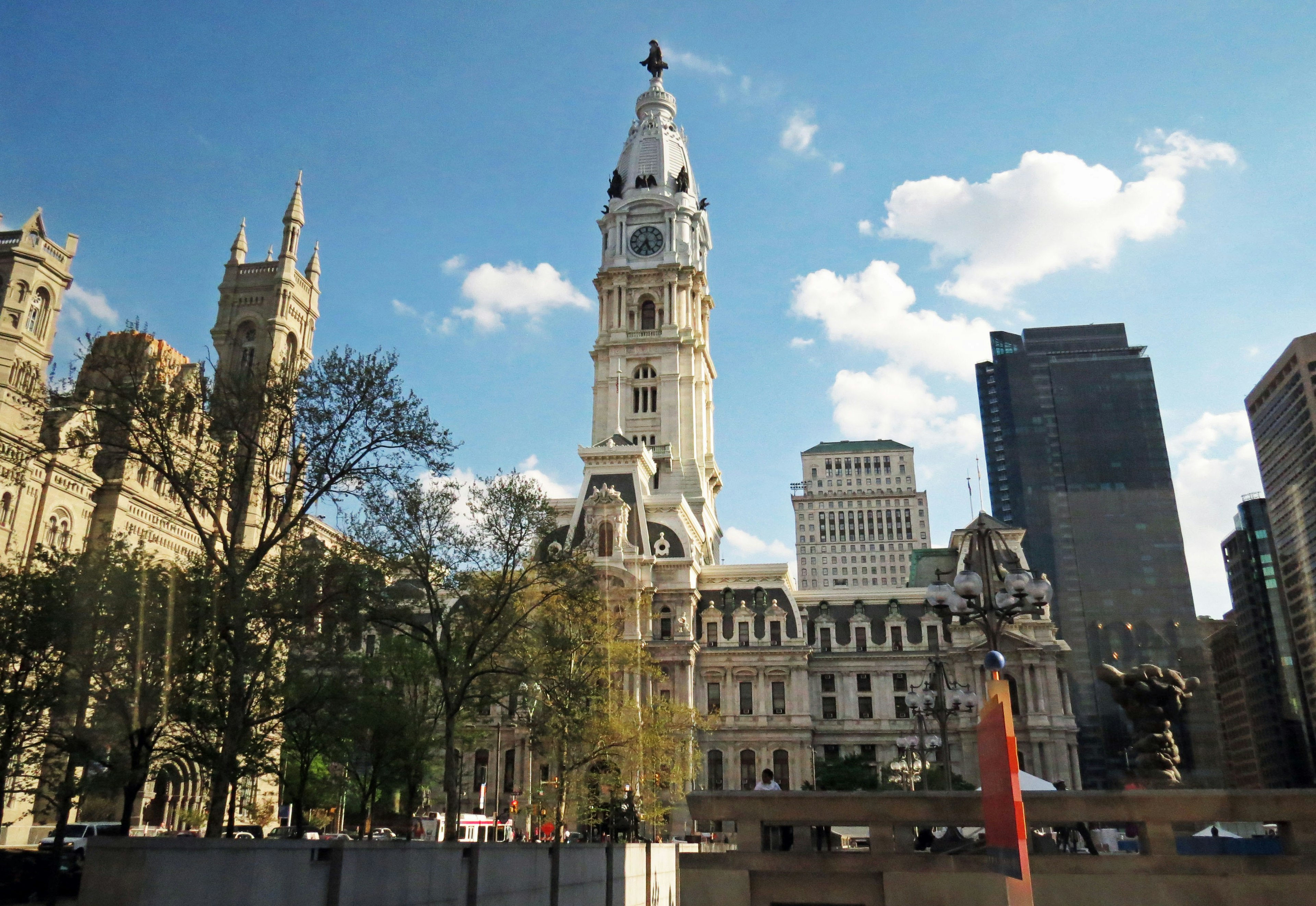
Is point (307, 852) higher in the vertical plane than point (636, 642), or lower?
lower

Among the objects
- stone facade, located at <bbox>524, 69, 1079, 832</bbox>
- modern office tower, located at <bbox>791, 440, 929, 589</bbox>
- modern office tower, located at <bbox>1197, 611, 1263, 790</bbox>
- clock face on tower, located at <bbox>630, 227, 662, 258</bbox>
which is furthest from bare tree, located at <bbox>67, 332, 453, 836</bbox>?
A: modern office tower, located at <bbox>791, 440, 929, 589</bbox>

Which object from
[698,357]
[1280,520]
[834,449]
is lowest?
[1280,520]

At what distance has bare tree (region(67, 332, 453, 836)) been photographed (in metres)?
25.5

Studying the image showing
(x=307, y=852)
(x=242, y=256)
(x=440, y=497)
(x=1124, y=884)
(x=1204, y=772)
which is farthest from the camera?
(x=1204, y=772)

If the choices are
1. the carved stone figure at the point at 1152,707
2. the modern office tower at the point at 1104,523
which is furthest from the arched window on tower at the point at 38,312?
the modern office tower at the point at 1104,523

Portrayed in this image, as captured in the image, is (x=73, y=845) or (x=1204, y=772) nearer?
(x=73, y=845)

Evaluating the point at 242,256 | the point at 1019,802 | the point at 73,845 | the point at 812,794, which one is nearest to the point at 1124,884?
the point at 812,794

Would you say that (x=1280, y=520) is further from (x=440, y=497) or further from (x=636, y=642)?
(x=440, y=497)

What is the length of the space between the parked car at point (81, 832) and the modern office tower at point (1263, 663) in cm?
12904

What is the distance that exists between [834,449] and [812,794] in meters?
181

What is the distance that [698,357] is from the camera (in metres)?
111

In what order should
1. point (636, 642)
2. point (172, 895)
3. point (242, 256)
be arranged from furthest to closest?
1. point (242, 256)
2. point (636, 642)
3. point (172, 895)

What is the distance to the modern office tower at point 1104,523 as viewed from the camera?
365 feet

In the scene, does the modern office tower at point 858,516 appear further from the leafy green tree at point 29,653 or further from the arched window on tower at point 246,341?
the leafy green tree at point 29,653
